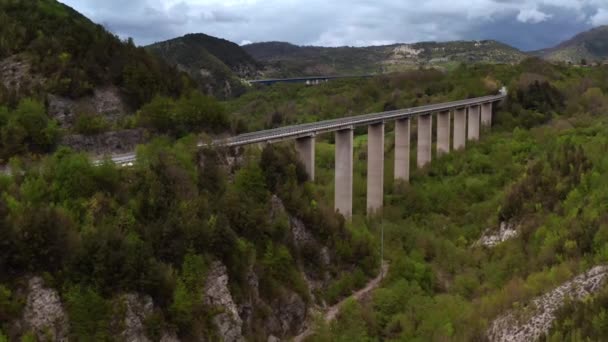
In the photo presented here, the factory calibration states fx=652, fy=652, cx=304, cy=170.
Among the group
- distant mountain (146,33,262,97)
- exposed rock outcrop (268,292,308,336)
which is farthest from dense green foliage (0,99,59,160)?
distant mountain (146,33,262,97)

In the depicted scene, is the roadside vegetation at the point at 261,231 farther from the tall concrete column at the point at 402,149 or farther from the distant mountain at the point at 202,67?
the distant mountain at the point at 202,67

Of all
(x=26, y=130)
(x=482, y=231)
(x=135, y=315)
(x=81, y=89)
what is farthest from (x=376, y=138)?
(x=135, y=315)

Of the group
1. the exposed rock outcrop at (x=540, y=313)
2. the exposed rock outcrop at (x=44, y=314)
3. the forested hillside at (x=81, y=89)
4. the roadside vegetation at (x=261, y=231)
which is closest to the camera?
the exposed rock outcrop at (x=44, y=314)

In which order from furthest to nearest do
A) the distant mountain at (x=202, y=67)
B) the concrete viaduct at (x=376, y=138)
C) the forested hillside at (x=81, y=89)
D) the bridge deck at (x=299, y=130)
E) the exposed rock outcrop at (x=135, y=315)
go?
1. the distant mountain at (x=202, y=67)
2. the concrete viaduct at (x=376, y=138)
3. the bridge deck at (x=299, y=130)
4. the forested hillside at (x=81, y=89)
5. the exposed rock outcrop at (x=135, y=315)

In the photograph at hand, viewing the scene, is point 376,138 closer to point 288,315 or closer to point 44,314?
point 288,315

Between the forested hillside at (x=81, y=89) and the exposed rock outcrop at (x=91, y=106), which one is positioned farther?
the exposed rock outcrop at (x=91, y=106)

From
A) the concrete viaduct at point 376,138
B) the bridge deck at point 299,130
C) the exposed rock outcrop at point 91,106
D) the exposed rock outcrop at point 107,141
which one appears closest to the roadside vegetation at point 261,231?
the bridge deck at point 299,130

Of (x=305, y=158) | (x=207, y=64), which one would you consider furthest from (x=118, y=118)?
(x=207, y=64)
